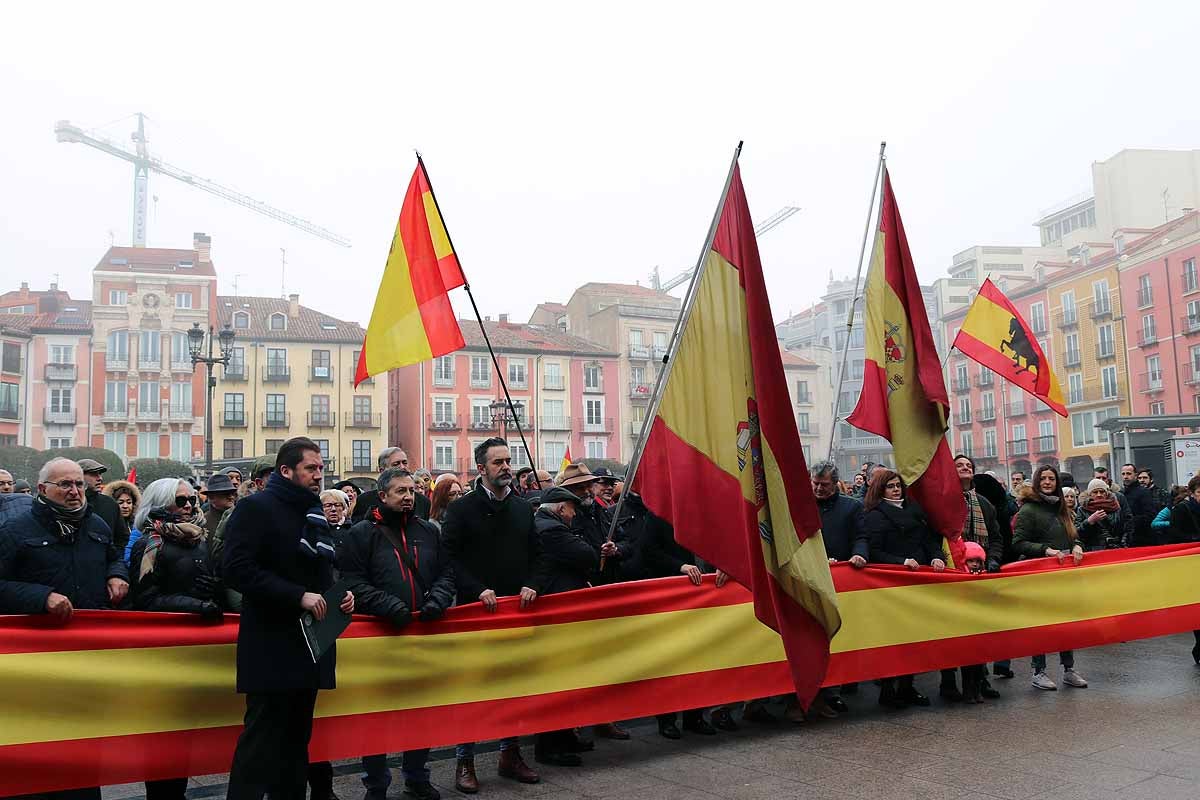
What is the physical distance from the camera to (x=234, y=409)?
6116cm

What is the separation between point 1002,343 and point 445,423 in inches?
2176

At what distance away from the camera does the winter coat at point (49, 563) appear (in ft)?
15.7

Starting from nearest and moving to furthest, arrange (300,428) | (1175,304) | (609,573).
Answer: (609,573) < (1175,304) < (300,428)

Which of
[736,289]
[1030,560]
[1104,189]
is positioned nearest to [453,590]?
[736,289]

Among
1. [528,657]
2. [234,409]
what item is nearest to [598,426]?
[234,409]

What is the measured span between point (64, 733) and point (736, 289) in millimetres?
4195

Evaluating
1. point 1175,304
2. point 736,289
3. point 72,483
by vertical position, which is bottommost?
point 72,483

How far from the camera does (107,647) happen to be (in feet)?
16.4

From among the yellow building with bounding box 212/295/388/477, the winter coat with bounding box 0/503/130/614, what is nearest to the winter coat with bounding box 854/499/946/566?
the winter coat with bounding box 0/503/130/614

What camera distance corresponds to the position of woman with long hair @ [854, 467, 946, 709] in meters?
7.65

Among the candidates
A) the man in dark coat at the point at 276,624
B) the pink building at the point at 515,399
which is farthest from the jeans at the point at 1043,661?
the pink building at the point at 515,399

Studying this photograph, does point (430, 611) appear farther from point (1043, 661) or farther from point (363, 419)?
point (363, 419)

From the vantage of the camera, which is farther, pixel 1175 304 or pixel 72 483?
pixel 1175 304

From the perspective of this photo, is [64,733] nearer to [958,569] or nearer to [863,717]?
[863,717]
